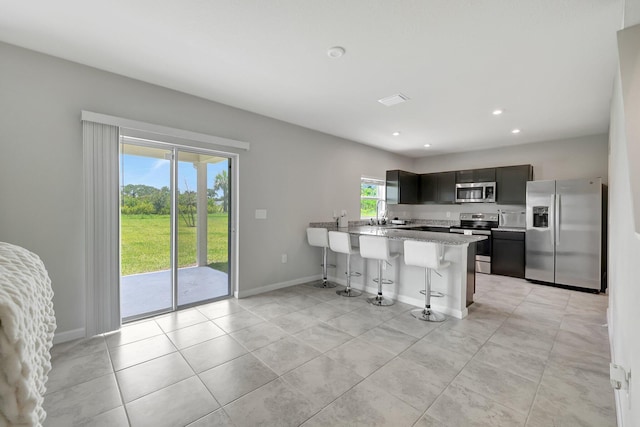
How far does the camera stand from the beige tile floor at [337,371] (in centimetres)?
174

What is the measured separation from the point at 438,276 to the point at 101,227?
377 centimetres

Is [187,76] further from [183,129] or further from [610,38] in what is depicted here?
[610,38]

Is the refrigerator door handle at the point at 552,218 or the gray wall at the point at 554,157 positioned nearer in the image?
the refrigerator door handle at the point at 552,218

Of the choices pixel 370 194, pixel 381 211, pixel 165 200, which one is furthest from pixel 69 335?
pixel 381 211

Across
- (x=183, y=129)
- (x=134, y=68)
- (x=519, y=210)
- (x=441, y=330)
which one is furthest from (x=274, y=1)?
(x=519, y=210)

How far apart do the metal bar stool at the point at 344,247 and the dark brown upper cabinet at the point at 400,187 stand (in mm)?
2622

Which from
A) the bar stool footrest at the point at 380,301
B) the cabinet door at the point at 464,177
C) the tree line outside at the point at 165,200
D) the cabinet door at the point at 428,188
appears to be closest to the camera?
the tree line outside at the point at 165,200

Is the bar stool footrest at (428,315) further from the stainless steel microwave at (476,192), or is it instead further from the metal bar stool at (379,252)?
the stainless steel microwave at (476,192)

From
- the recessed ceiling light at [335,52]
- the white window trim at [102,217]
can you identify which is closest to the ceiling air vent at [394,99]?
the recessed ceiling light at [335,52]

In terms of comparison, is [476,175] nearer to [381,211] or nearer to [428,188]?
[428,188]

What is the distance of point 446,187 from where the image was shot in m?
6.31

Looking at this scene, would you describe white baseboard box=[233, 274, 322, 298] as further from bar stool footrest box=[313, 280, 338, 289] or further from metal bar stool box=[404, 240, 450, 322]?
metal bar stool box=[404, 240, 450, 322]

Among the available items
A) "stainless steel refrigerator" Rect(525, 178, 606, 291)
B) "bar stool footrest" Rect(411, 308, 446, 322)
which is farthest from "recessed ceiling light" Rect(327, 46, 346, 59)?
"stainless steel refrigerator" Rect(525, 178, 606, 291)

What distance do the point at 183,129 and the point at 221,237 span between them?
145cm
